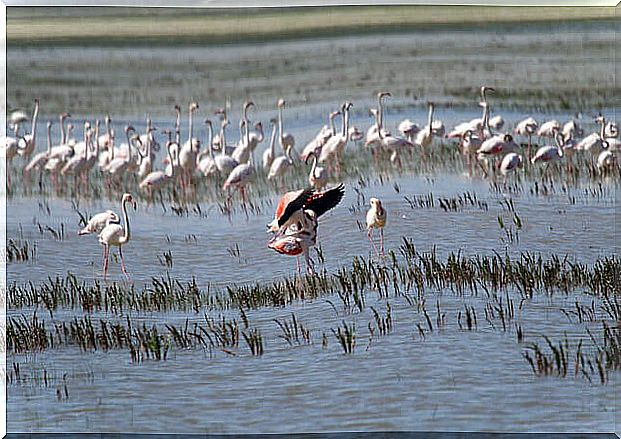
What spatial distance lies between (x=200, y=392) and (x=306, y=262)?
2.74 ft

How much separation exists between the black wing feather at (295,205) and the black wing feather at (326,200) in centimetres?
3

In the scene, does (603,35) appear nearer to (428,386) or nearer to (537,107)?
(537,107)

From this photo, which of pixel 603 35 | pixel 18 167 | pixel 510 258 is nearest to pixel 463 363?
pixel 510 258

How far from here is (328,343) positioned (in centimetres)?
586

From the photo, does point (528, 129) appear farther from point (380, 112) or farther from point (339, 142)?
point (339, 142)

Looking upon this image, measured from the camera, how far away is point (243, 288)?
5.89 metres

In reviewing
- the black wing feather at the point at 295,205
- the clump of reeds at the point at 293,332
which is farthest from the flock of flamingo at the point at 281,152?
the clump of reeds at the point at 293,332

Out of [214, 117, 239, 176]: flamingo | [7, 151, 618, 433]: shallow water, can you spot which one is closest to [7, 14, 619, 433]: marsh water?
[7, 151, 618, 433]: shallow water

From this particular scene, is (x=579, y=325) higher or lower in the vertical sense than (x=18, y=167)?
lower

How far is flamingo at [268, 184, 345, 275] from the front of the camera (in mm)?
5871

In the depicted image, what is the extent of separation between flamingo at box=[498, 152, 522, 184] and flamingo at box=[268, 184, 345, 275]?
0.82m

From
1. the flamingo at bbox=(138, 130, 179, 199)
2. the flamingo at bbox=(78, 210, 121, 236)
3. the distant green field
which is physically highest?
the distant green field

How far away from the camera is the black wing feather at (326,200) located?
5891 mm

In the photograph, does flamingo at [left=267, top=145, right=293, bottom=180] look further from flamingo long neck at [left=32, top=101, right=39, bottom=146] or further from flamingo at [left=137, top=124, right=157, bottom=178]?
flamingo long neck at [left=32, top=101, right=39, bottom=146]
